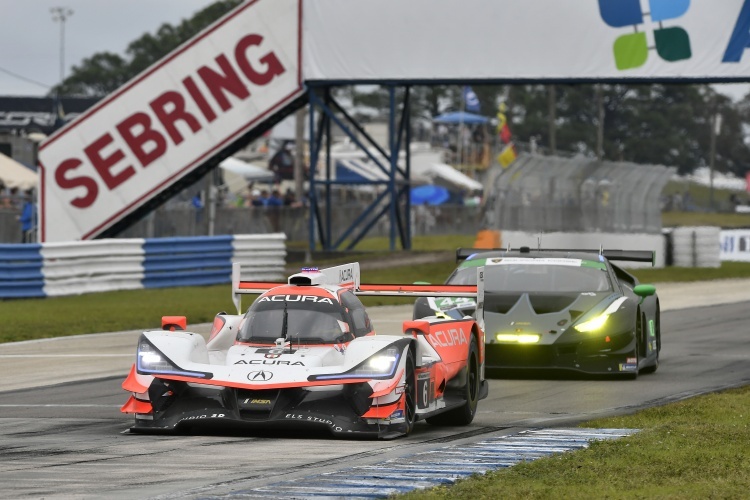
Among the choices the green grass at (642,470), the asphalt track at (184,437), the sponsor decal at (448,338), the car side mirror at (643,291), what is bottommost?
the asphalt track at (184,437)

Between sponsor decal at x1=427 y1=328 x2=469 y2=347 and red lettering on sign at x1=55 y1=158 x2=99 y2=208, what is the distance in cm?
2316

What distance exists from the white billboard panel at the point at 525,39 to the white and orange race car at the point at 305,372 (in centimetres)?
2350

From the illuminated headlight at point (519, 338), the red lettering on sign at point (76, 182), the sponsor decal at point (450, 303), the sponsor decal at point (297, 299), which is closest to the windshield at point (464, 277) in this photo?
the sponsor decal at point (450, 303)

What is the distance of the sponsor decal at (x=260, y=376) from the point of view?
33.9 ft

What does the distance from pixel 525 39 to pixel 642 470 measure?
27112 mm

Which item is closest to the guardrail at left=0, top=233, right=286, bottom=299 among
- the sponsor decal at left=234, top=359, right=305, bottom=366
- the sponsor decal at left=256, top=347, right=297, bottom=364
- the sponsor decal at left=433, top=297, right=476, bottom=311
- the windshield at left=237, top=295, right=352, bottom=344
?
the sponsor decal at left=433, top=297, right=476, bottom=311

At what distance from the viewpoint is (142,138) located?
3425 centimetres

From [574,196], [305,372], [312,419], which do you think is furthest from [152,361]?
[574,196]

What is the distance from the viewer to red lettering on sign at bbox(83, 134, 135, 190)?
3391cm

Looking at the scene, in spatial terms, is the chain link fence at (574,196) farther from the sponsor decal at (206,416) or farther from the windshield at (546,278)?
the sponsor decal at (206,416)

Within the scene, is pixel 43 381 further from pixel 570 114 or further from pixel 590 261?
pixel 570 114

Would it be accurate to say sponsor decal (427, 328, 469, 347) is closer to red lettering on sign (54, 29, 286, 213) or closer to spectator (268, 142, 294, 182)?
red lettering on sign (54, 29, 286, 213)

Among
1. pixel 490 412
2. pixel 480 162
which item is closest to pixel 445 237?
pixel 480 162

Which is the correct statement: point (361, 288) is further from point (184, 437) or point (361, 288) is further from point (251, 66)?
point (251, 66)
